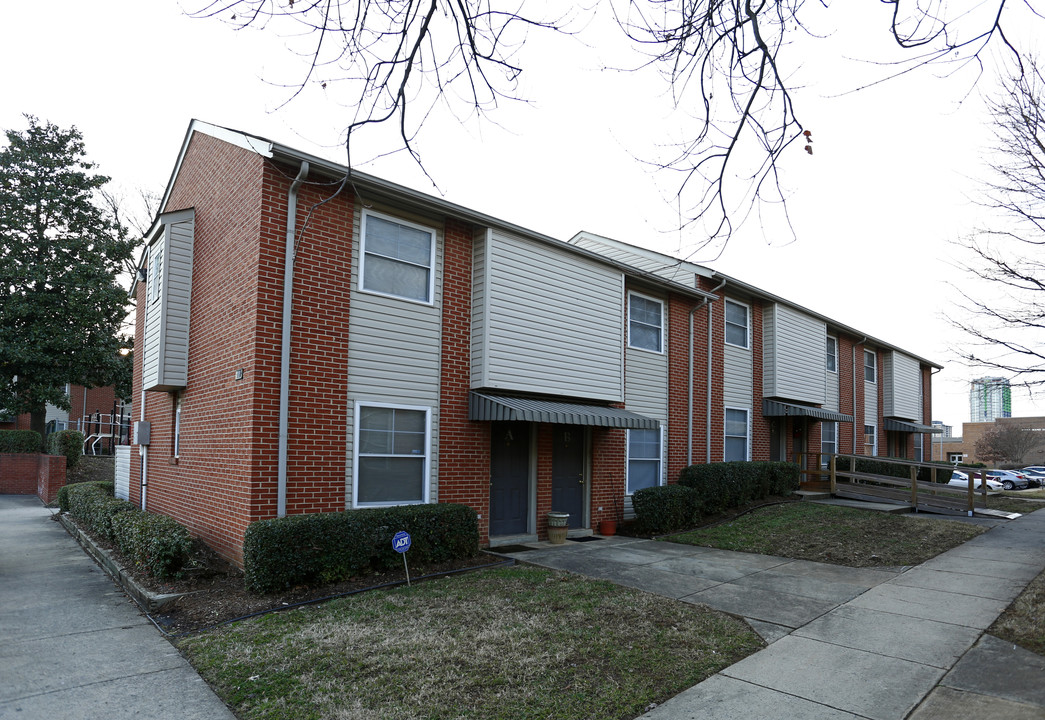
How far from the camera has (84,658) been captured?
574 centimetres

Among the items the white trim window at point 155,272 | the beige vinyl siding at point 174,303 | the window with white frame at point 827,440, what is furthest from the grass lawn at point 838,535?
the white trim window at point 155,272

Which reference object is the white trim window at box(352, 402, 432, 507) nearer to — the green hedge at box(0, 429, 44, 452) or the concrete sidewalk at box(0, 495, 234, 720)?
the concrete sidewalk at box(0, 495, 234, 720)

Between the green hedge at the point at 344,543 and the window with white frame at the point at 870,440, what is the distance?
1941cm

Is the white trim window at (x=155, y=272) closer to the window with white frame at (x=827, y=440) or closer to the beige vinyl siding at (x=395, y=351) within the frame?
the beige vinyl siding at (x=395, y=351)

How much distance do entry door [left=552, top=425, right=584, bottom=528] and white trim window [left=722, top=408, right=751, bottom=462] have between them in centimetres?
535

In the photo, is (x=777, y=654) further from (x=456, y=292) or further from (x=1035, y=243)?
(x=1035, y=243)

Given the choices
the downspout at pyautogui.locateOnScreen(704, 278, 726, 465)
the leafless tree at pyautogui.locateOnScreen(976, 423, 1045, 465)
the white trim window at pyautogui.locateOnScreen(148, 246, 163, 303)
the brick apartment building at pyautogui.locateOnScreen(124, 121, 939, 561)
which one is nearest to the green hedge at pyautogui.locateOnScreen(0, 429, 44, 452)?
the brick apartment building at pyautogui.locateOnScreen(124, 121, 939, 561)

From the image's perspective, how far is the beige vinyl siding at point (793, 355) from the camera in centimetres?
1819

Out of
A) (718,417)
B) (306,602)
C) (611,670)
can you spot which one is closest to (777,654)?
(611,670)

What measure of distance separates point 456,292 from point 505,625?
579 cm

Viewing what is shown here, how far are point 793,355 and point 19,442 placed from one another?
25095mm

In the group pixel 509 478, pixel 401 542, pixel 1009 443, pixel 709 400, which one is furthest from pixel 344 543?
pixel 1009 443

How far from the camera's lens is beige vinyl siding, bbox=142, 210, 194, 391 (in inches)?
423

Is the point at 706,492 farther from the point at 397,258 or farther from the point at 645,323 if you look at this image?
the point at 397,258
